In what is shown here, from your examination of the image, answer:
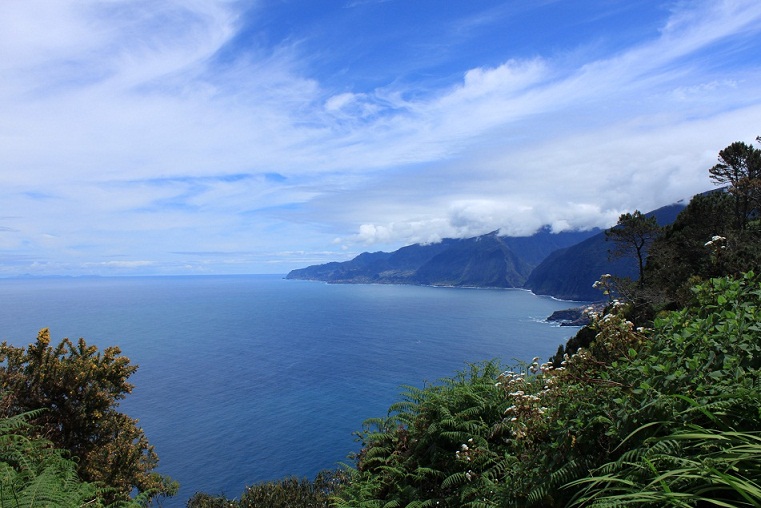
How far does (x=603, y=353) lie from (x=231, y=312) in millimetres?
173843

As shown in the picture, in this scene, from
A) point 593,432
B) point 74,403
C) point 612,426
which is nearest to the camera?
point 612,426

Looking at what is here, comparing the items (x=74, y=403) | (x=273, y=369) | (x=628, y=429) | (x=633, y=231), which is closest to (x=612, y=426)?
(x=628, y=429)

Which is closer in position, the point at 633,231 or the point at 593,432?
the point at 593,432

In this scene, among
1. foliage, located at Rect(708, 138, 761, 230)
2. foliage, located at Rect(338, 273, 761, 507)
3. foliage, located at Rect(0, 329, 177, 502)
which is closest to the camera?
foliage, located at Rect(338, 273, 761, 507)

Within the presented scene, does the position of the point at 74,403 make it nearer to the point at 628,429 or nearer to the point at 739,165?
the point at 628,429

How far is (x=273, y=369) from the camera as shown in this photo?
78125 mm

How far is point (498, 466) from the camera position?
189 inches

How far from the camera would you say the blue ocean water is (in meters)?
45.2

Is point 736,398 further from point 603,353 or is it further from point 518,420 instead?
point 603,353

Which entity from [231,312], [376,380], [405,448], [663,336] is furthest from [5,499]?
[231,312]

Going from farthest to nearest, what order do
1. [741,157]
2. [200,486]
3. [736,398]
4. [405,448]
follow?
[200,486], [741,157], [405,448], [736,398]

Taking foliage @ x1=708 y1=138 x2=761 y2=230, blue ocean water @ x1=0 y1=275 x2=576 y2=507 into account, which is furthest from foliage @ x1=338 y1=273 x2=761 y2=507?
foliage @ x1=708 y1=138 x2=761 y2=230

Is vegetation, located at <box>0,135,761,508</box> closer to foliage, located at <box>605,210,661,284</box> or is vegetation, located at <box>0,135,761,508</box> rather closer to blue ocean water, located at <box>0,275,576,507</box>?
blue ocean water, located at <box>0,275,576,507</box>

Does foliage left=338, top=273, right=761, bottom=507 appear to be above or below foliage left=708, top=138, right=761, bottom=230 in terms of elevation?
below
